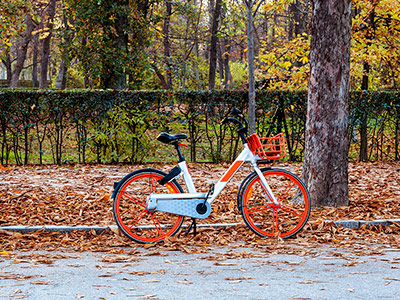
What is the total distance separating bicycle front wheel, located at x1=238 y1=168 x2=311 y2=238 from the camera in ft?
18.8

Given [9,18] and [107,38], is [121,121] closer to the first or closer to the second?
[107,38]

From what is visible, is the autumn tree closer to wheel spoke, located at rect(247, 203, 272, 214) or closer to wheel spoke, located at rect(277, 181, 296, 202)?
wheel spoke, located at rect(277, 181, 296, 202)

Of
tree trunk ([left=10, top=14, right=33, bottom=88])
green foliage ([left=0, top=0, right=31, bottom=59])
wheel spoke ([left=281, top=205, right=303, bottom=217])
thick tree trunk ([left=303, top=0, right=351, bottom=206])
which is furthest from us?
tree trunk ([left=10, top=14, right=33, bottom=88])

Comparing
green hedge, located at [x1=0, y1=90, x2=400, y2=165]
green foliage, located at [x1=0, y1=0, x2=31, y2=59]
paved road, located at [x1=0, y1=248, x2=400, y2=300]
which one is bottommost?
paved road, located at [x1=0, y1=248, x2=400, y2=300]

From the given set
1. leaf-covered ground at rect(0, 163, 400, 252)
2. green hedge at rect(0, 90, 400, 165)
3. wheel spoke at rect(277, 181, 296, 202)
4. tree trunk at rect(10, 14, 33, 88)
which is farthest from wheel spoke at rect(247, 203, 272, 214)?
tree trunk at rect(10, 14, 33, 88)

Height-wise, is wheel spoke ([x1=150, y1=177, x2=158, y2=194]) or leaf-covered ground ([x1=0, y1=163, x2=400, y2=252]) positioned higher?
wheel spoke ([x1=150, y1=177, x2=158, y2=194])

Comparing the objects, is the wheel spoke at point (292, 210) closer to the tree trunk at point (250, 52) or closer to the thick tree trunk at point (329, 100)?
the thick tree trunk at point (329, 100)

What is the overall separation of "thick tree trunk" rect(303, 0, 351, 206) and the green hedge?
472cm

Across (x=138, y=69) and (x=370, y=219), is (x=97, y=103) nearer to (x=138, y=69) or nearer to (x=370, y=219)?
(x=138, y=69)

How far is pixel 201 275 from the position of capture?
171 inches

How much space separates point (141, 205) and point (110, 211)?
1.48 metres

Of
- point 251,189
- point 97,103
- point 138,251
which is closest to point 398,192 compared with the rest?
point 251,189

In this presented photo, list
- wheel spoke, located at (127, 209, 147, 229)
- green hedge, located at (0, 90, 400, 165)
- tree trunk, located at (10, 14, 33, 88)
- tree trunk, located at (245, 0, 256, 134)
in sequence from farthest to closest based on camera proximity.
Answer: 1. tree trunk, located at (10, 14, 33, 88)
2. green hedge, located at (0, 90, 400, 165)
3. tree trunk, located at (245, 0, 256, 134)
4. wheel spoke, located at (127, 209, 147, 229)

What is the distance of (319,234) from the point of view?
5.99 metres
